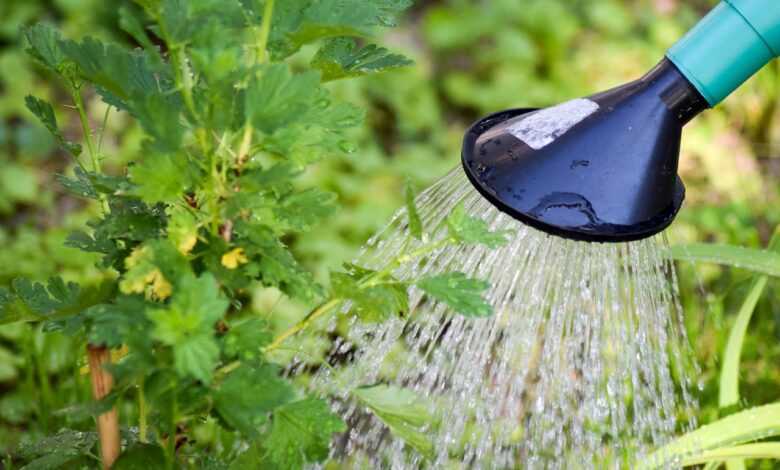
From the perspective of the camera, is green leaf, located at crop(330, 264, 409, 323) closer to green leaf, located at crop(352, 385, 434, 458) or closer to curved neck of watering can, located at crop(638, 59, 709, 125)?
green leaf, located at crop(352, 385, 434, 458)

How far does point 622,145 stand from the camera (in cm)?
111

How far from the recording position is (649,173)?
111cm

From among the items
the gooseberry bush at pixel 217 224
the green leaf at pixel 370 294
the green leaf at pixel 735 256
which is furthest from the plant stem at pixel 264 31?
the green leaf at pixel 735 256

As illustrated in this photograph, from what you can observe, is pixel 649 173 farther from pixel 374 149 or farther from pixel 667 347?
pixel 374 149

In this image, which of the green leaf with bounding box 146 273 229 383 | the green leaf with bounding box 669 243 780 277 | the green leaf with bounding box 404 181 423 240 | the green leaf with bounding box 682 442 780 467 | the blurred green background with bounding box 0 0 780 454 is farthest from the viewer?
the blurred green background with bounding box 0 0 780 454

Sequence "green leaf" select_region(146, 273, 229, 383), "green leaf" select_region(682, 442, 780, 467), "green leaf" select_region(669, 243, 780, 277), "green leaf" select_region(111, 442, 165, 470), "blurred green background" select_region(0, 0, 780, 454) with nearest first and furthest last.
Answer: "green leaf" select_region(146, 273, 229, 383)
"green leaf" select_region(111, 442, 165, 470)
"green leaf" select_region(682, 442, 780, 467)
"green leaf" select_region(669, 243, 780, 277)
"blurred green background" select_region(0, 0, 780, 454)

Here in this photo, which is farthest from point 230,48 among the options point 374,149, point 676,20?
point 676,20

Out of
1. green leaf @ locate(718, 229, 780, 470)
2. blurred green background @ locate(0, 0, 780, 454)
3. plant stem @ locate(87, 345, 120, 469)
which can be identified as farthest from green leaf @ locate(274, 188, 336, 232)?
blurred green background @ locate(0, 0, 780, 454)

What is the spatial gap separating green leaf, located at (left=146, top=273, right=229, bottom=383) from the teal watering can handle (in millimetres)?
612

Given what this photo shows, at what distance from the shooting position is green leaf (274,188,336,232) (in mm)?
940

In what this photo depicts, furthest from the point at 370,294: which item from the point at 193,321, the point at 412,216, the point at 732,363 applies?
the point at 732,363

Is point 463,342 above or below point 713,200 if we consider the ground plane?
below

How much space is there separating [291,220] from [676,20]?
2.70 meters

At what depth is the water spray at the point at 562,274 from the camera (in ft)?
3.61
